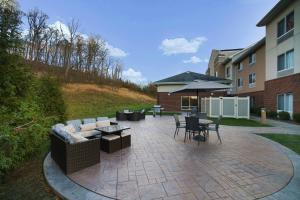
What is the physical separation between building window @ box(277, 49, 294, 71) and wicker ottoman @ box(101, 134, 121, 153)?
1369 cm

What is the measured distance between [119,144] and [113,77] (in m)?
31.8

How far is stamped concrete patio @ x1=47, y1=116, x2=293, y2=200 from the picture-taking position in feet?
11.2

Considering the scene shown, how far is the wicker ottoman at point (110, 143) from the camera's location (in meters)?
5.67

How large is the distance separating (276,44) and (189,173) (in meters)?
15.8

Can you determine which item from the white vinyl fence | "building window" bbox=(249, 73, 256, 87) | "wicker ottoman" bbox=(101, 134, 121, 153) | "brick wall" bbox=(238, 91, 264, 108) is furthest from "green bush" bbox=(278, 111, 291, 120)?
"wicker ottoman" bbox=(101, 134, 121, 153)

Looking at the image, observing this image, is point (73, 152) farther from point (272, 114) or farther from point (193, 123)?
point (272, 114)

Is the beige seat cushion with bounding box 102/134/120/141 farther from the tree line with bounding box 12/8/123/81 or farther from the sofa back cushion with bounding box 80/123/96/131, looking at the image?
the tree line with bounding box 12/8/123/81

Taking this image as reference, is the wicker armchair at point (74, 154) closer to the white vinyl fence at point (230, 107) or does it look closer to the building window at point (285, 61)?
the white vinyl fence at point (230, 107)

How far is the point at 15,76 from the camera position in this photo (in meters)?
4.72

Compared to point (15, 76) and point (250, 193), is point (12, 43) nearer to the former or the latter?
point (15, 76)

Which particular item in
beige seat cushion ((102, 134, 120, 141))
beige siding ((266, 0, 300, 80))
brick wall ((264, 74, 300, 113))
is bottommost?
beige seat cushion ((102, 134, 120, 141))

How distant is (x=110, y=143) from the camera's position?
5656 millimetres

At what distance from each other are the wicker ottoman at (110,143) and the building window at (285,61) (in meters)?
13.7

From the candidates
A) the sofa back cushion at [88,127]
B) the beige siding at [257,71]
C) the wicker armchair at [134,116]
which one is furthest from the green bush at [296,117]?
the sofa back cushion at [88,127]
